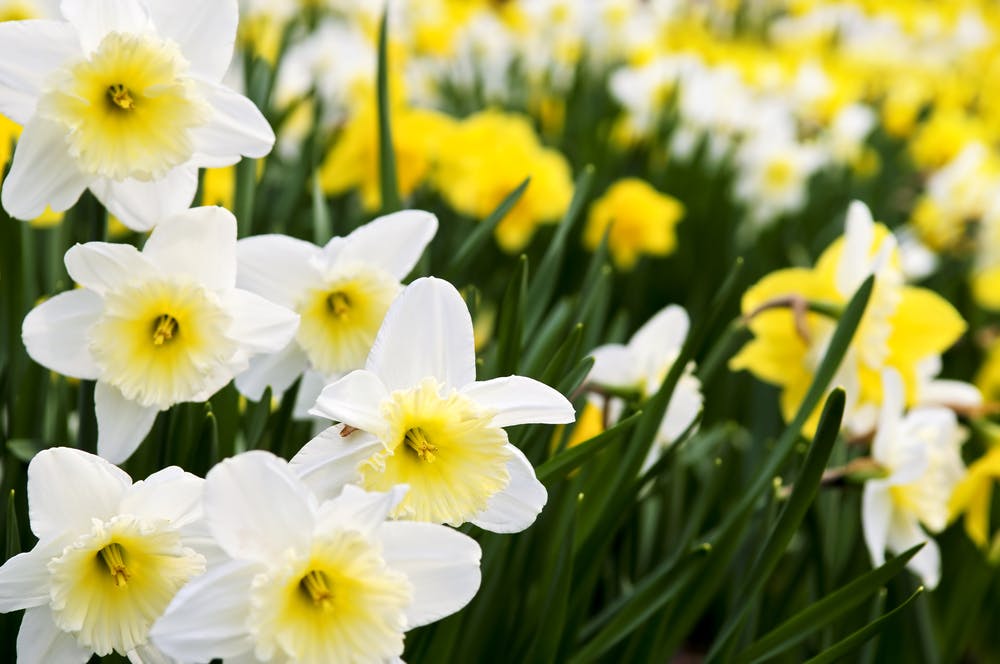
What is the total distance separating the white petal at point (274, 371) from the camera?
107 centimetres

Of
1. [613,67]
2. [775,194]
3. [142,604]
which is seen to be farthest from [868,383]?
[613,67]

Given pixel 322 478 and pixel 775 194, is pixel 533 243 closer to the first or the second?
pixel 775 194

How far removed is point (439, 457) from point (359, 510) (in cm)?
11

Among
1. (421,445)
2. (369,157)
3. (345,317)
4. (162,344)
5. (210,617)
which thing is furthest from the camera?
(369,157)

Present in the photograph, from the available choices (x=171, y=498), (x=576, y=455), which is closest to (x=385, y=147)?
(x=576, y=455)

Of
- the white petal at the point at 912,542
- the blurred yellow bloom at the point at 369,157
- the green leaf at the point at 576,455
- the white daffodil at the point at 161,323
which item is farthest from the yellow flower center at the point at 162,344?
the blurred yellow bloom at the point at 369,157

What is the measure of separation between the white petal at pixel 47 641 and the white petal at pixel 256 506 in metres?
0.22

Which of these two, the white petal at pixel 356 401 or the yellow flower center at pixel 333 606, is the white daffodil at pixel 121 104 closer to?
the white petal at pixel 356 401

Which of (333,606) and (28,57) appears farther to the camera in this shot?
(28,57)

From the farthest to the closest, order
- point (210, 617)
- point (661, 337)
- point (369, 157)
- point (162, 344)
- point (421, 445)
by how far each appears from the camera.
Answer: point (369, 157) → point (661, 337) → point (162, 344) → point (421, 445) → point (210, 617)

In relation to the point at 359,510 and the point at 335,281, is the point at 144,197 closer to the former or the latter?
the point at 335,281

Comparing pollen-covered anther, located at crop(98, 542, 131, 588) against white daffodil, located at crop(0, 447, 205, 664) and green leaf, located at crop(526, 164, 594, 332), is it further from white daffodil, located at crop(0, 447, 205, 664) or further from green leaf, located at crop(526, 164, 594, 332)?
green leaf, located at crop(526, 164, 594, 332)

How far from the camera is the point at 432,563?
0.80 m

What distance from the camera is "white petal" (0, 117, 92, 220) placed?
94 cm
